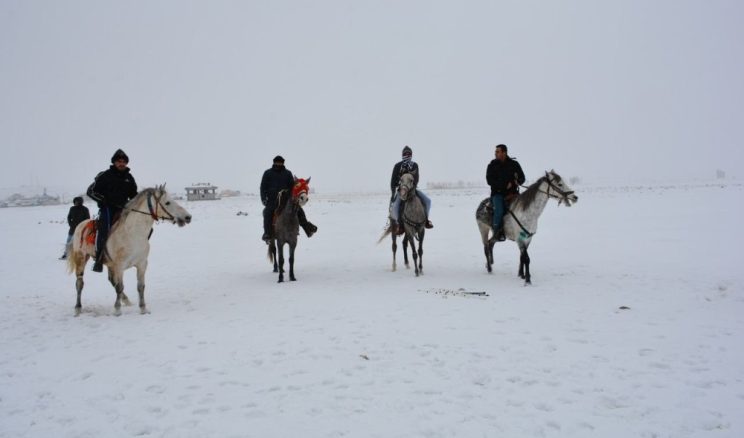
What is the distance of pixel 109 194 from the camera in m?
8.12

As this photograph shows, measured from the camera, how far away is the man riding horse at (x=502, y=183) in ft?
35.5

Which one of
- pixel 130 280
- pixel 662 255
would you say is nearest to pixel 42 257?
pixel 130 280

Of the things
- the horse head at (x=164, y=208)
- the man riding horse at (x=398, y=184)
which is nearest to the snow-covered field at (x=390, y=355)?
the man riding horse at (x=398, y=184)

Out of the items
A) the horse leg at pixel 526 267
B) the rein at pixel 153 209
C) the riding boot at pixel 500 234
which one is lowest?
the horse leg at pixel 526 267

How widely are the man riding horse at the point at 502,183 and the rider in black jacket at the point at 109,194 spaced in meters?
7.98

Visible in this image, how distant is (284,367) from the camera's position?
5.25 metres

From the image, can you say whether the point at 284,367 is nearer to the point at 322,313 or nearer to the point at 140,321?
the point at 322,313

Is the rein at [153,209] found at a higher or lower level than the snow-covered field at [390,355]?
higher

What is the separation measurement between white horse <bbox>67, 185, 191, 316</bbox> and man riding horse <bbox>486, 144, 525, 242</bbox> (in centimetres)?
710

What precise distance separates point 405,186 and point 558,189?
3.65 meters

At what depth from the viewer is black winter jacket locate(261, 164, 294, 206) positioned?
1142 cm

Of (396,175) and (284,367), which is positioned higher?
(396,175)

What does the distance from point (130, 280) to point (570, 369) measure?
36.1 feet

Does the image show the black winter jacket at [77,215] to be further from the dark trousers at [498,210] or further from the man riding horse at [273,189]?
the dark trousers at [498,210]
